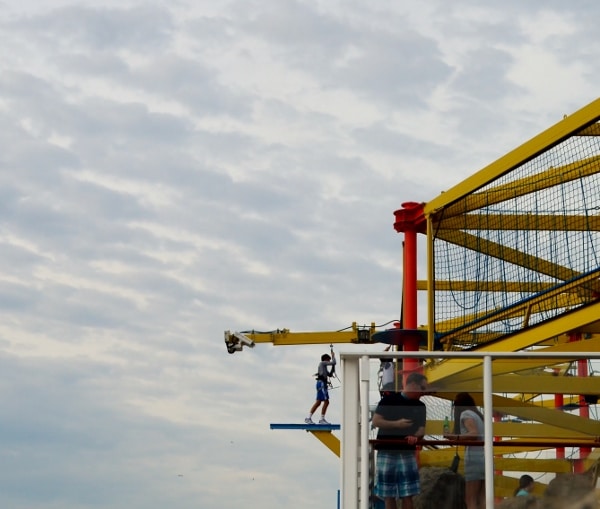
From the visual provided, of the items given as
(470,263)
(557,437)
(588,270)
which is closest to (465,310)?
(470,263)

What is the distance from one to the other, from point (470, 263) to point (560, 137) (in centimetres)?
353

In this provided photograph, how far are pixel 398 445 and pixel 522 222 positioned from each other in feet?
34.9

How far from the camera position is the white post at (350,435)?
9500mm

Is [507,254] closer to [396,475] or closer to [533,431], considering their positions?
[533,431]

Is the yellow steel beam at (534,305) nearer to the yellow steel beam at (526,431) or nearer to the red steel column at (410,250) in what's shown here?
the red steel column at (410,250)

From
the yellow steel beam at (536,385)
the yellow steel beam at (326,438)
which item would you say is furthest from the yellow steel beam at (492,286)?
the yellow steel beam at (536,385)

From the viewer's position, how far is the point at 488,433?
9359 millimetres

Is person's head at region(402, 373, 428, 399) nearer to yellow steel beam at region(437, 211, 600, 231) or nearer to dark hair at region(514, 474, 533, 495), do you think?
dark hair at region(514, 474, 533, 495)

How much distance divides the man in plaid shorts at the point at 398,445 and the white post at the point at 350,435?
0.18m

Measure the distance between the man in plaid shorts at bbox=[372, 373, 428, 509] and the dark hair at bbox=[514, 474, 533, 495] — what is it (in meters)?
0.84

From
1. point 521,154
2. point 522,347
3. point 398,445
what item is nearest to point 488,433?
point 398,445

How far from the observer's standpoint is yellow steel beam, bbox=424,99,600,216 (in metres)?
17.1

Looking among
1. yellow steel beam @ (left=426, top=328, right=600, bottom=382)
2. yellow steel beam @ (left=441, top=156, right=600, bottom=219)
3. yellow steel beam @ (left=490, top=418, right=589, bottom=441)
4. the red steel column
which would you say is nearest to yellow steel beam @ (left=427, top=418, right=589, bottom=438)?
yellow steel beam @ (left=490, top=418, right=589, bottom=441)

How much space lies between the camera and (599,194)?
17.9 m
